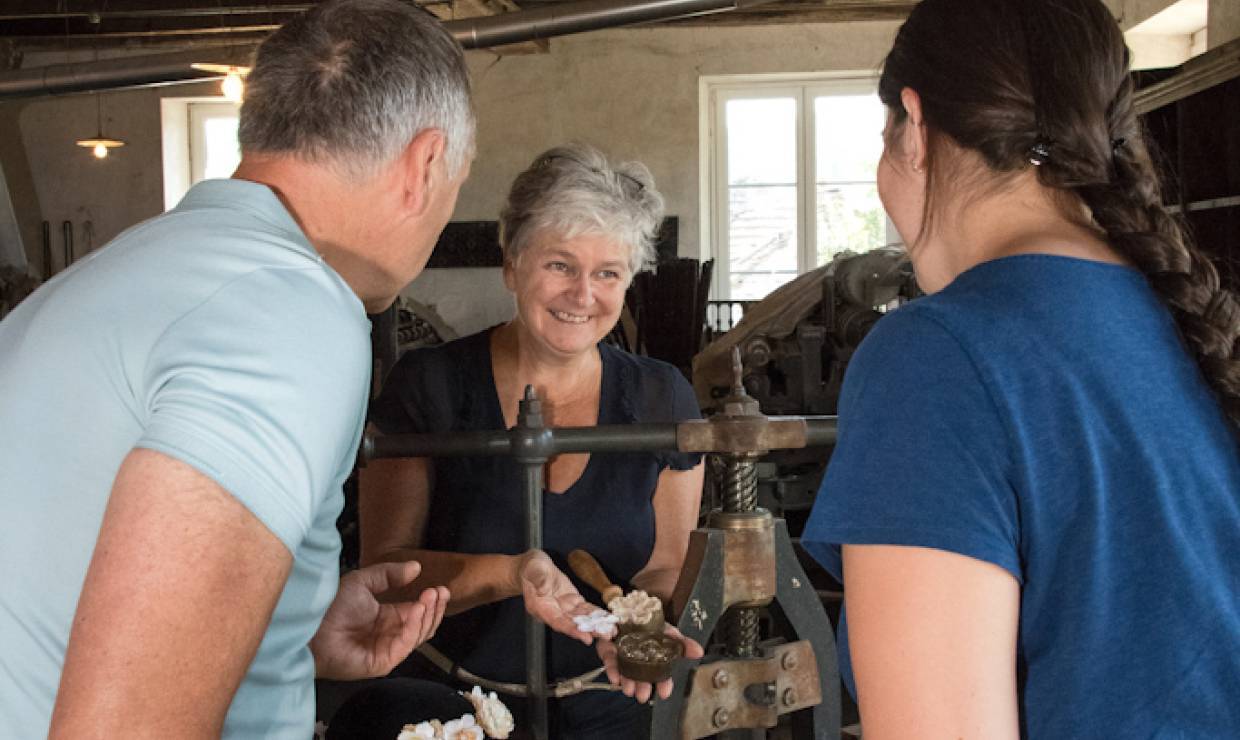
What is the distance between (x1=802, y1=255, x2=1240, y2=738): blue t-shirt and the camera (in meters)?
0.88

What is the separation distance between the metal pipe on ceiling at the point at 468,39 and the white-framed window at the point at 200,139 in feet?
9.55

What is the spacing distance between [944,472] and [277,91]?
2.18ft

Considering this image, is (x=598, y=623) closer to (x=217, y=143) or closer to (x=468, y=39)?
(x=468, y=39)

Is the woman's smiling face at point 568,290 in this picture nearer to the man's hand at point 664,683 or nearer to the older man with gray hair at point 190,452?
the man's hand at point 664,683

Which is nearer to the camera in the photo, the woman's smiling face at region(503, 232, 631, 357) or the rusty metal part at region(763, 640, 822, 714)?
the rusty metal part at region(763, 640, 822, 714)

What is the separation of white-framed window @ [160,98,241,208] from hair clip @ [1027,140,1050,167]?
1179cm

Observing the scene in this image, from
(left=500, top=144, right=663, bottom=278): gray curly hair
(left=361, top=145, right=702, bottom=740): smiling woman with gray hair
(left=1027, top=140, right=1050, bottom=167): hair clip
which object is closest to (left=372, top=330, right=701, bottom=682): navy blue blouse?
(left=361, top=145, right=702, bottom=740): smiling woman with gray hair

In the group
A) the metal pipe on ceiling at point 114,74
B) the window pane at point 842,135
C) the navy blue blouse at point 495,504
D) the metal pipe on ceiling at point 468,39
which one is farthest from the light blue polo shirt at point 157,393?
the window pane at point 842,135

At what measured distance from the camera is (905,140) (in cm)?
105

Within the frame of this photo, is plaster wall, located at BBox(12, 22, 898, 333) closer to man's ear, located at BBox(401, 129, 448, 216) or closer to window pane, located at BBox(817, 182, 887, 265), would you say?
window pane, located at BBox(817, 182, 887, 265)

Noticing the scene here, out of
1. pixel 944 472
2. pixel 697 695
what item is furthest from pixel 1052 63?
pixel 697 695

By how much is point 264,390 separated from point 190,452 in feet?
0.21

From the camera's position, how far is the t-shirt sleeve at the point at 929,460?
875 mm

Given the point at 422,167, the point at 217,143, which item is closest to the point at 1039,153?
the point at 422,167
